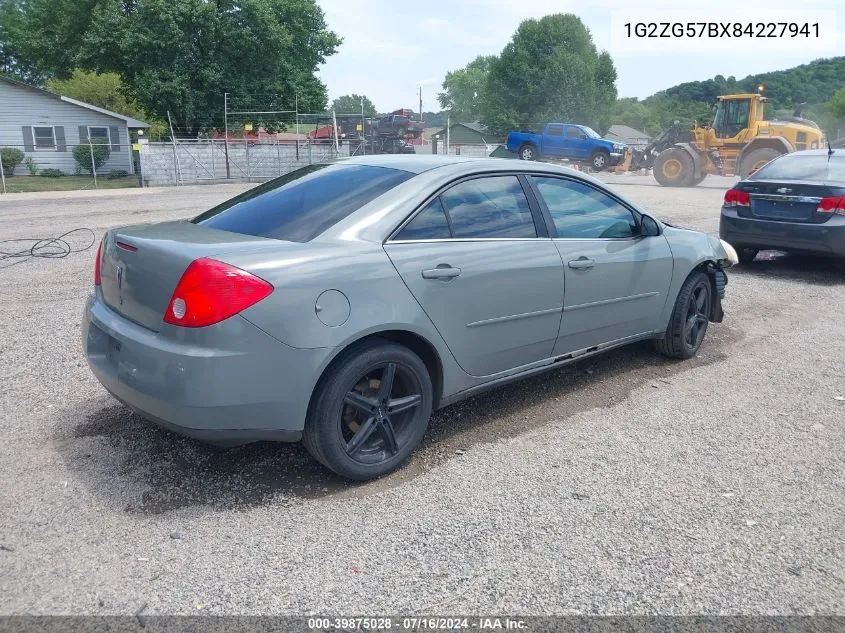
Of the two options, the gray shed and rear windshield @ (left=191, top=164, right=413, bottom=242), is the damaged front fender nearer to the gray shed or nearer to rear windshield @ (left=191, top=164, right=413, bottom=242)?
rear windshield @ (left=191, top=164, right=413, bottom=242)

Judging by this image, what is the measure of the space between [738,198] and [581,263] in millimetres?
5510

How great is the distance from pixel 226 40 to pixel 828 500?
41.4 meters

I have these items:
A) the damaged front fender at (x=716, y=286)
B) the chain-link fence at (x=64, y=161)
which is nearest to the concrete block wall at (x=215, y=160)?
the chain-link fence at (x=64, y=161)

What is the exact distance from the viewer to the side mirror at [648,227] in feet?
16.0

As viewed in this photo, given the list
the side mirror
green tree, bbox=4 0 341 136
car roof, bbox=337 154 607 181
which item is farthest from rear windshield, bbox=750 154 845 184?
green tree, bbox=4 0 341 136

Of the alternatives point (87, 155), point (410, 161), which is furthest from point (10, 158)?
point (410, 161)

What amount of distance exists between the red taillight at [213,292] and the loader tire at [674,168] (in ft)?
78.0

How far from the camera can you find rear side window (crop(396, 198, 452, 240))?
3631mm

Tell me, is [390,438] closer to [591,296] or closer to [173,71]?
[591,296]

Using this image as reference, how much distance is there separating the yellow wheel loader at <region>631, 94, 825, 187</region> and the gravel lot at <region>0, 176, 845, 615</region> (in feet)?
65.3

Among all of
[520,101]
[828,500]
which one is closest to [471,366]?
[828,500]

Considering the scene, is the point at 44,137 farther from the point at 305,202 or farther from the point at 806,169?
the point at 305,202

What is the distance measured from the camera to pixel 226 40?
3944cm

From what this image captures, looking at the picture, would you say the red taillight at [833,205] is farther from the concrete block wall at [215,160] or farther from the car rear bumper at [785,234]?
the concrete block wall at [215,160]
